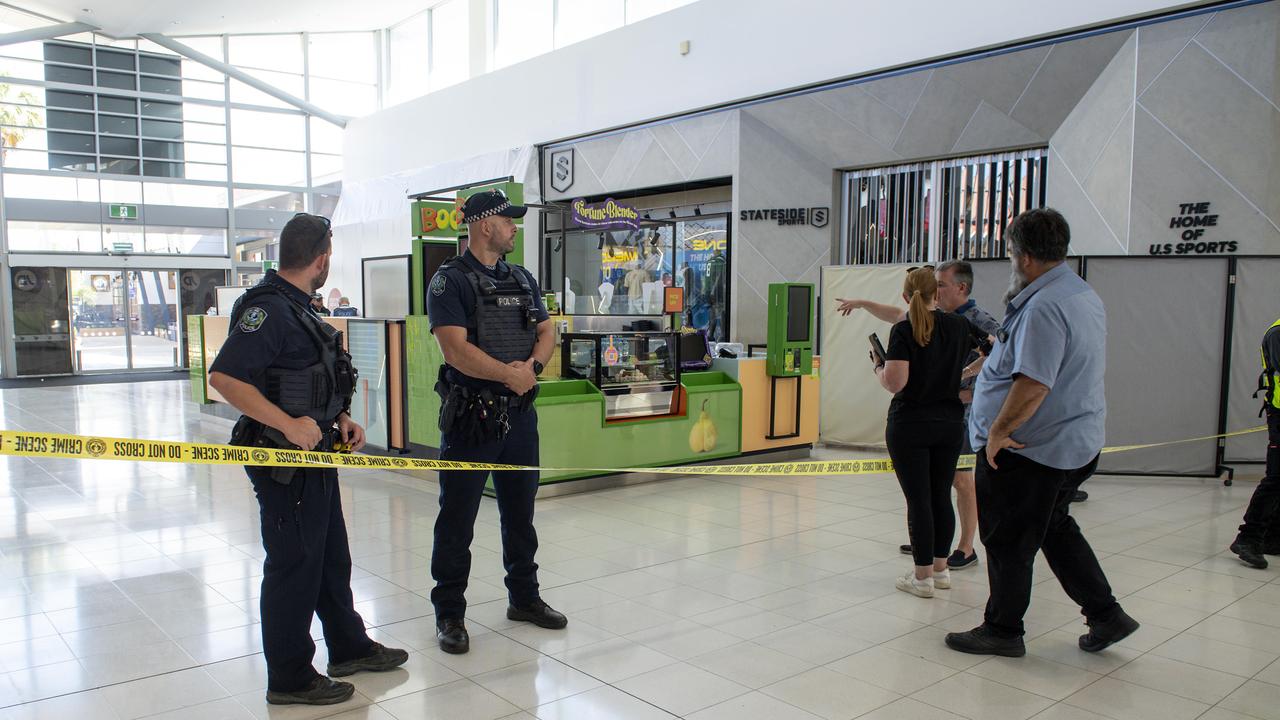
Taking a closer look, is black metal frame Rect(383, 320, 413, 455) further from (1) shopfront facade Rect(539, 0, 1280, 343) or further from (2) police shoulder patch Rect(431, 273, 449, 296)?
(1) shopfront facade Rect(539, 0, 1280, 343)

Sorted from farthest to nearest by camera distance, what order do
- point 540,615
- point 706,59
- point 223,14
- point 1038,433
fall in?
point 223,14
point 706,59
point 540,615
point 1038,433

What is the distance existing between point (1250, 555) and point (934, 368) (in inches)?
92.9

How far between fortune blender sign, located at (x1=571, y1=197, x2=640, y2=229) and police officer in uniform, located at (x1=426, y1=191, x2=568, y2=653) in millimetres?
5165

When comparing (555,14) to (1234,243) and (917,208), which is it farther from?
(1234,243)

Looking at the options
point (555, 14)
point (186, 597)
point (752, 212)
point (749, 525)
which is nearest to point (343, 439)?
point (186, 597)

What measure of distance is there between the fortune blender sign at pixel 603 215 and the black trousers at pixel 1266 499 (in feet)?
18.5

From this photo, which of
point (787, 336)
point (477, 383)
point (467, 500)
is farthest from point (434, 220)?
point (467, 500)

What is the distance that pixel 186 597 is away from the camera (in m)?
3.88

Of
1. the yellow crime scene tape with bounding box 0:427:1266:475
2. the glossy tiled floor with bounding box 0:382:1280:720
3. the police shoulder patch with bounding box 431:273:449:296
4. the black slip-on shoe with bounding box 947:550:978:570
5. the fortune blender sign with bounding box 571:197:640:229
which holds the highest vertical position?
the fortune blender sign with bounding box 571:197:640:229

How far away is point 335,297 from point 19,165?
24.9ft

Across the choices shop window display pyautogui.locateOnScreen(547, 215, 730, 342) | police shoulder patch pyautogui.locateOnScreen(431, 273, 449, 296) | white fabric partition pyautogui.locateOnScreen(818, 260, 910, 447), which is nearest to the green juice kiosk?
white fabric partition pyautogui.locateOnScreen(818, 260, 910, 447)

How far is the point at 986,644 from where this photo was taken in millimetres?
3227

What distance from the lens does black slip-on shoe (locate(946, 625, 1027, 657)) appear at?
321 cm

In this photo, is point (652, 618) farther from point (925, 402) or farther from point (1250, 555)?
point (1250, 555)
